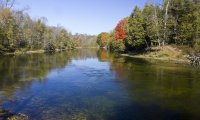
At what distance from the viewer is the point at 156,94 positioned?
2388cm

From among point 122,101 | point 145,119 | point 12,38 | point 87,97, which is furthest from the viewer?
point 12,38

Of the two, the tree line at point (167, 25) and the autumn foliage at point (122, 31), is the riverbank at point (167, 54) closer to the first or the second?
the tree line at point (167, 25)

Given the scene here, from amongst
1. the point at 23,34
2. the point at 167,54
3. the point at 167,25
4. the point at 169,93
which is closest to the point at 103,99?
the point at 169,93

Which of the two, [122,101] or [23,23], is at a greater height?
[23,23]

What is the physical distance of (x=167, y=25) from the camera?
2835 inches

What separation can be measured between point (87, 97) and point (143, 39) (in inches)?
2233

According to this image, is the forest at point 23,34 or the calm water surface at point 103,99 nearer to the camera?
the calm water surface at point 103,99

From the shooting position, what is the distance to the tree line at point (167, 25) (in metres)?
63.9

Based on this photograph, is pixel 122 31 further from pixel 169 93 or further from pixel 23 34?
pixel 169 93

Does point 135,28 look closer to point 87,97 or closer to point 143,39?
point 143,39

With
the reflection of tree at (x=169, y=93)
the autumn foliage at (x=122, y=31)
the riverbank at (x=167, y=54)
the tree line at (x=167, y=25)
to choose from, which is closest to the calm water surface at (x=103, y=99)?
the reflection of tree at (x=169, y=93)

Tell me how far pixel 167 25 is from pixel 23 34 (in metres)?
61.2

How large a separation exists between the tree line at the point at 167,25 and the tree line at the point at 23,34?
135ft

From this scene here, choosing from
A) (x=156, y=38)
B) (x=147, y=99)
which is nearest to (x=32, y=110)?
(x=147, y=99)
